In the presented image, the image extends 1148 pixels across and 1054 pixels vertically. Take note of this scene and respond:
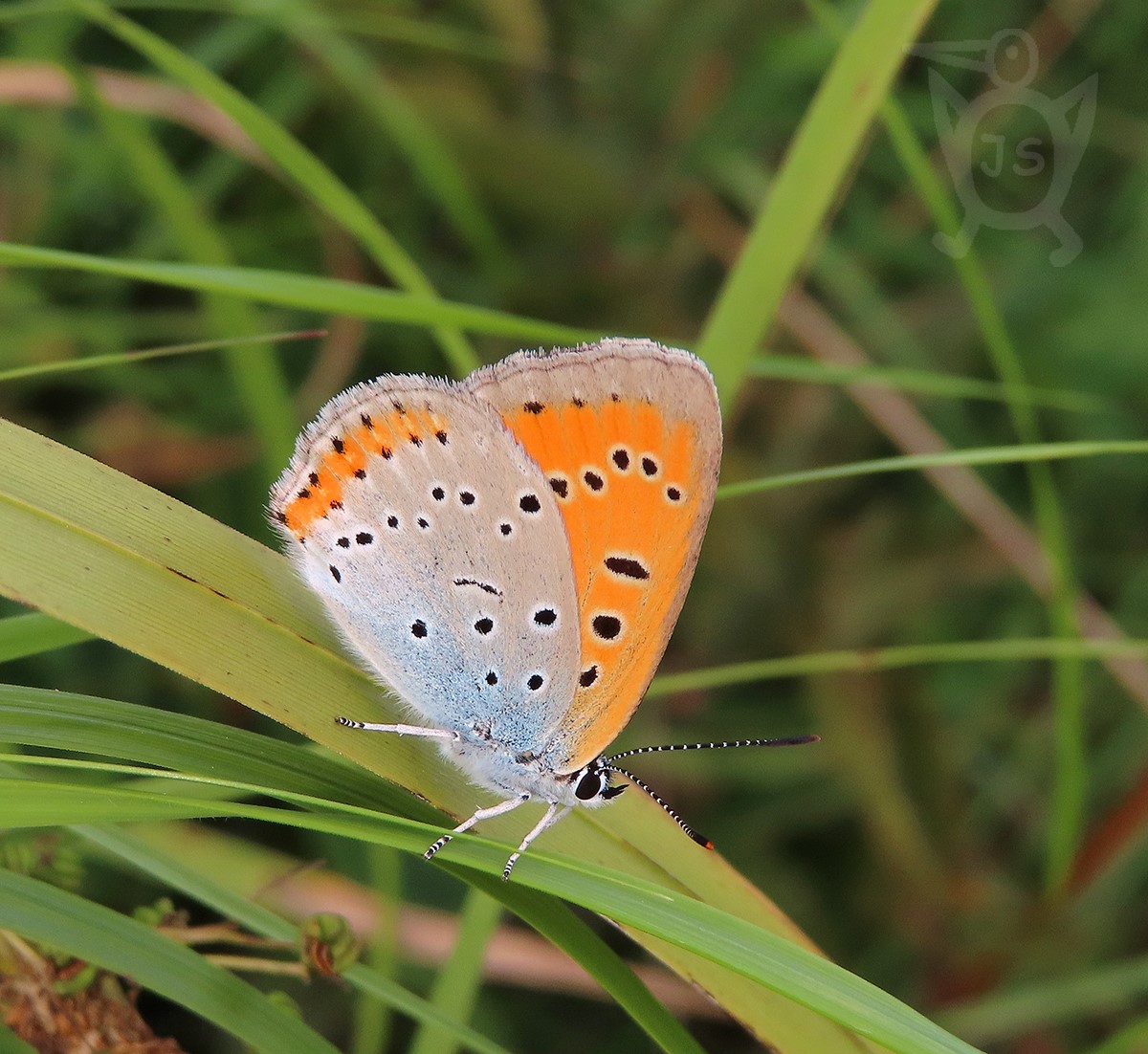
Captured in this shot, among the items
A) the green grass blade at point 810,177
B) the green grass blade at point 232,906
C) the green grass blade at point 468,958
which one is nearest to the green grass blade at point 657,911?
the green grass blade at point 232,906

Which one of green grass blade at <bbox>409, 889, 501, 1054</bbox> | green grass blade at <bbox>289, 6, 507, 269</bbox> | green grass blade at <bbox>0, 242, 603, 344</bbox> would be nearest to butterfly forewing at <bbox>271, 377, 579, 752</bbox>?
green grass blade at <bbox>0, 242, 603, 344</bbox>

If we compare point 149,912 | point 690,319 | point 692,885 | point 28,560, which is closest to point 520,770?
point 692,885

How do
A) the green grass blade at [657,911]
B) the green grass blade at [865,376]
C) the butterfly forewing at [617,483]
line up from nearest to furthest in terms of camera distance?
the green grass blade at [657,911] < the butterfly forewing at [617,483] < the green grass blade at [865,376]

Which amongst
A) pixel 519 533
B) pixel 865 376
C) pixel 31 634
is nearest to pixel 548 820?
pixel 519 533

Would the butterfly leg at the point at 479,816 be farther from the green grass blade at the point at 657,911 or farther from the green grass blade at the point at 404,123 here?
the green grass blade at the point at 404,123

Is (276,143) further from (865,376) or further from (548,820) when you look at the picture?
(548,820)
